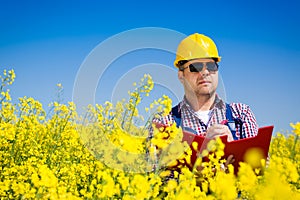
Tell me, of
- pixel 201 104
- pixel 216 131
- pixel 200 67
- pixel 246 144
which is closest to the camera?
pixel 246 144

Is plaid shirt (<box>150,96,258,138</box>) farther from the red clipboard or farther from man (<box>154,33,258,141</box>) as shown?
the red clipboard

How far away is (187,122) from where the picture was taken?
365 centimetres

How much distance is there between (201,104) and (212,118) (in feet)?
0.49

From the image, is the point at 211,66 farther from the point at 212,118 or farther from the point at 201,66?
the point at 212,118

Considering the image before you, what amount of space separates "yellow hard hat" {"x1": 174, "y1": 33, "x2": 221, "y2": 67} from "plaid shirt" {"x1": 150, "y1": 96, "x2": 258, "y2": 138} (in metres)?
0.37

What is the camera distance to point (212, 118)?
3656mm

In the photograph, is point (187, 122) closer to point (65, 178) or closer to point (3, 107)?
point (65, 178)

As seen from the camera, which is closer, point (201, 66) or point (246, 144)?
point (246, 144)

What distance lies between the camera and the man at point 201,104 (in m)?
3.56

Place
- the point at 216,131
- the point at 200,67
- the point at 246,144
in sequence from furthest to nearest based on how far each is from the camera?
the point at 200,67 < the point at 216,131 < the point at 246,144

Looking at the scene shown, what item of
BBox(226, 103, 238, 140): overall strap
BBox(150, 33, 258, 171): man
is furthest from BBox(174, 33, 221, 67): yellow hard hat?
BBox(226, 103, 238, 140): overall strap

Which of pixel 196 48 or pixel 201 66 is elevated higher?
pixel 196 48

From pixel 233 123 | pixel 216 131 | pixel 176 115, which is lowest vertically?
pixel 216 131

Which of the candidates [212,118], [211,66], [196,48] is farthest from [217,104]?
[196,48]
